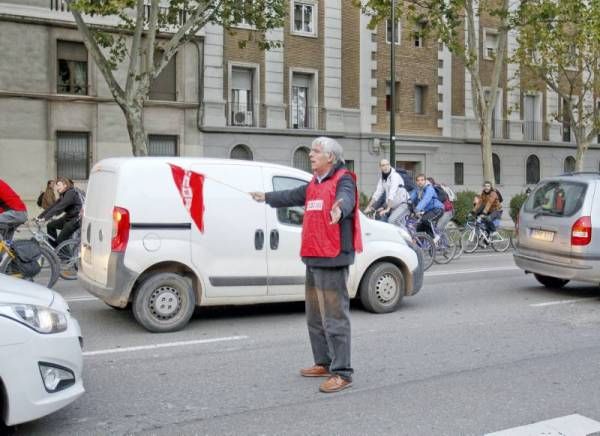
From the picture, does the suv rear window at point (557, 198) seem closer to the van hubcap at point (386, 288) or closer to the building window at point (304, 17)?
the van hubcap at point (386, 288)

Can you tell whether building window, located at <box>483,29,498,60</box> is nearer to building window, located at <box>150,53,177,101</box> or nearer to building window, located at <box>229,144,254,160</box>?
building window, located at <box>229,144,254,160</box>

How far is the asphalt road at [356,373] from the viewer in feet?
15.8

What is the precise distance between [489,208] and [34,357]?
1429cm

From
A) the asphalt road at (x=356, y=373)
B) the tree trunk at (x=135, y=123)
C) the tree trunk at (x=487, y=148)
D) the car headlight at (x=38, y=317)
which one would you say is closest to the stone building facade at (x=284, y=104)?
the tree trunk at (x=487, y=148)

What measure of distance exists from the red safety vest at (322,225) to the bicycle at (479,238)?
11505 mm

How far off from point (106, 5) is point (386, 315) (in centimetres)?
1043

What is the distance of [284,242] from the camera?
26.8 feet

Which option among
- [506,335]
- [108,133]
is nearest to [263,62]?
[108,133]

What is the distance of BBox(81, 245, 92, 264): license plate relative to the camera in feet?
26.0

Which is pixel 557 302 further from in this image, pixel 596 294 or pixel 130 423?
pixel 130 423

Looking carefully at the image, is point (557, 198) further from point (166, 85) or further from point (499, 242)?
point (166, 85)

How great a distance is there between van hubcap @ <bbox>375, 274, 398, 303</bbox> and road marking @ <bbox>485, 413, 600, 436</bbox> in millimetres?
3985

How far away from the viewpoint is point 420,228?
14.9 meters

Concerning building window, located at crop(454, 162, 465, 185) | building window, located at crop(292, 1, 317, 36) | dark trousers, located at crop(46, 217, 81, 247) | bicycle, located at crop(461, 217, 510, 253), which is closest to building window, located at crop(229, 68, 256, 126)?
building window, located at crop(292, 1, 317, 36)
